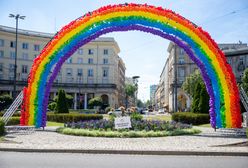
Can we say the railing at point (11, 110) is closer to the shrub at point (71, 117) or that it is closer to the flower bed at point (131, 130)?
the flower bed at point (131, 130)

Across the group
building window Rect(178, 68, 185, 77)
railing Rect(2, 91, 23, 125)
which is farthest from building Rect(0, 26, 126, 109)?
railing Rect(2, 91, 23, 125)

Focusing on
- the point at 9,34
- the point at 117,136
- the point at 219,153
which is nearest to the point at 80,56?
the point at 9,34

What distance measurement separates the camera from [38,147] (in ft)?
47.5

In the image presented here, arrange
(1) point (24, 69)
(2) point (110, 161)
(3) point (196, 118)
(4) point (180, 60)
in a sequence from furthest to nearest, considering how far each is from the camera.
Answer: (4) point (180, 60) → (1) point (24, 69) → (3) point (196, 118) → (2) point (110, 161)

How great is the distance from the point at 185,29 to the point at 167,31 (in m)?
1.34

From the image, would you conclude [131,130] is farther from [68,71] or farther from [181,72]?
[181,72]

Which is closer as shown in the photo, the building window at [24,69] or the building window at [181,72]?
the building window at [24,69]

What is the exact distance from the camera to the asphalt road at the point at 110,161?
1056 cm

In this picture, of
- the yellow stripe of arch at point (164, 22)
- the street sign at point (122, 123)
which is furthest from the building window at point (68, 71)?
the street sign at point (122, 123)

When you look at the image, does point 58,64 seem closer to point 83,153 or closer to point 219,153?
point 83,153

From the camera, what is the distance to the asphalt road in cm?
1056

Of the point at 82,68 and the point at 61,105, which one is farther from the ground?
the point at 82,68

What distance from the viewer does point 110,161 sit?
11500mm

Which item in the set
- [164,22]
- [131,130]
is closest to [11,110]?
[131,130]
